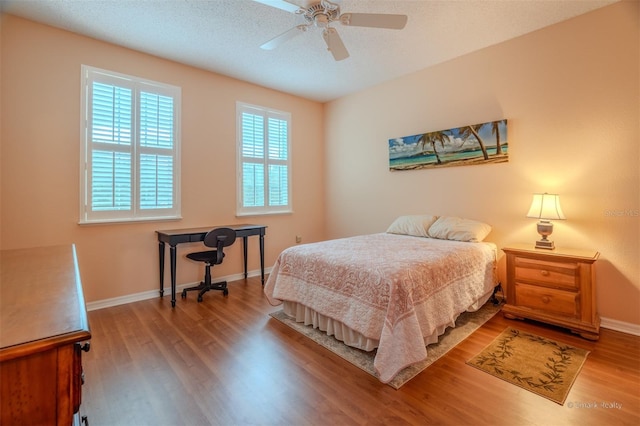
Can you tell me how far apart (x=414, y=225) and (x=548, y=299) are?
1489 millimetres

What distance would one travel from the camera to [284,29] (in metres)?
2.93

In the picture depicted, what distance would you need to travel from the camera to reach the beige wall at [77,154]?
8.96ft

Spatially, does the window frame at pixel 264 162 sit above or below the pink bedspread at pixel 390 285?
above

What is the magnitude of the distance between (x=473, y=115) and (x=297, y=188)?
2.76 m

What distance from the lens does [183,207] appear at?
147 inches

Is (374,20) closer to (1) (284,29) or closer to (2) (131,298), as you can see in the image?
(1) (284,29)

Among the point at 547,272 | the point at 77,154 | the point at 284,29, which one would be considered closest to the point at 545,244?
the point at 547,272

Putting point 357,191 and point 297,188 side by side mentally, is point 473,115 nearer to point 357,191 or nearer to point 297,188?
point 357,191

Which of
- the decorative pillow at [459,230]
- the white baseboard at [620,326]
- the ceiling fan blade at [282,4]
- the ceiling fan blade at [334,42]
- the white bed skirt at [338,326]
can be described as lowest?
the white baseboard at [620,326]

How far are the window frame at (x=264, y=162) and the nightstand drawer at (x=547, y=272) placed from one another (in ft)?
10.6

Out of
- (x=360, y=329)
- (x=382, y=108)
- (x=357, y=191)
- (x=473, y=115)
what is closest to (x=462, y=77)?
(x=473, y=115)

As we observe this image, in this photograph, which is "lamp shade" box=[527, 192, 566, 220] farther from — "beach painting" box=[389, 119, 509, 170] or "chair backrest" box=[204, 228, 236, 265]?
"chair backrest" box=[204, 228, 236, 265]

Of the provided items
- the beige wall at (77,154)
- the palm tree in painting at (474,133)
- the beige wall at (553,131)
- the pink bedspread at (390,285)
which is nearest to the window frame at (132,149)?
the beige wall at (77,154)

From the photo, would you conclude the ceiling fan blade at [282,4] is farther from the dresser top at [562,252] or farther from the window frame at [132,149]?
the dresser top at [562,252]
